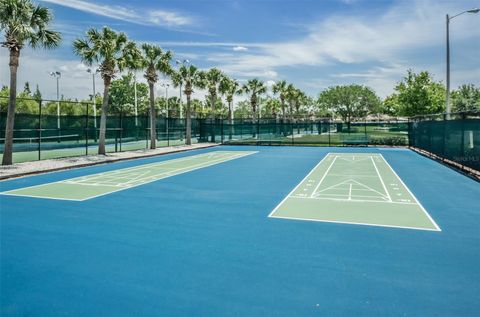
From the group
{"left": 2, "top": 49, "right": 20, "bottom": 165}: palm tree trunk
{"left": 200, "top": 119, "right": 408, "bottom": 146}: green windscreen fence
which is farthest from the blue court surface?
{"left": 200, "top": 119, "right": 408, "bottom": 146}: green windscreen fence

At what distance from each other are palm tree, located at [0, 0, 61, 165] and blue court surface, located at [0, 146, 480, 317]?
298 inches

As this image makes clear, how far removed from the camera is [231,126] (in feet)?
139

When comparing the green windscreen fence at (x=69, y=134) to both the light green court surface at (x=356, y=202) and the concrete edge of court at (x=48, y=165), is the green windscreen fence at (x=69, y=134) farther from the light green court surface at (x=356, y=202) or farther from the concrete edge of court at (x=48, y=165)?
the light green court surface at (x=356, y=202)

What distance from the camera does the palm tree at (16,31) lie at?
1783cm

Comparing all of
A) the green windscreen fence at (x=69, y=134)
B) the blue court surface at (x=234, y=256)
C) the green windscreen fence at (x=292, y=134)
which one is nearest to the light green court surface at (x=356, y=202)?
the blue court surface at (x=234, y=256)

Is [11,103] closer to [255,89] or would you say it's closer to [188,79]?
[188,79]

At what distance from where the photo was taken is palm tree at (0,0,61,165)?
58.5ft

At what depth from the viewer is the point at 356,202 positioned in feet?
35.8

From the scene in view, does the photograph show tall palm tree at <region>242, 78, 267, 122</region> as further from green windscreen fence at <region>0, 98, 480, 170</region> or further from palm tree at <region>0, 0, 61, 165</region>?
palm tree at <region>0, 0, 61, 165</region>

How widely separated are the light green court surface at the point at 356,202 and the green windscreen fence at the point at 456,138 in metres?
3.72

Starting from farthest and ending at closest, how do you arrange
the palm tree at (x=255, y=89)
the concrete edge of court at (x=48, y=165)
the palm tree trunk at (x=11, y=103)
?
the palm tree at (x=255, y=89) → the palm tree trunk at (x=11, y=103) → the concrete edge of court at (x=48, y=165)

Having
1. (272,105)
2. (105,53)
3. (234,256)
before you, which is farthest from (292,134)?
(272,105)

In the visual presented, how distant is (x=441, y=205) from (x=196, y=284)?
8.35 metres

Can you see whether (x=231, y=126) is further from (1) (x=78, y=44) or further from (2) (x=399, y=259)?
(2) (x=399, y=259)
